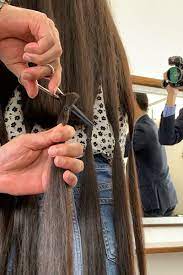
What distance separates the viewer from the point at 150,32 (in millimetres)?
1781

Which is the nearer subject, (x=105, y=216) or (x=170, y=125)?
(x=105, y=216)

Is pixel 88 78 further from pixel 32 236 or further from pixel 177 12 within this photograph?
pixel 177 12

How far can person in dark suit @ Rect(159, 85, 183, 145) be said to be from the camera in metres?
1.54

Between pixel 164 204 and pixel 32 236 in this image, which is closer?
pixel 32 236

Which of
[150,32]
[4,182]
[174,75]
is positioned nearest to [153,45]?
[150,32]

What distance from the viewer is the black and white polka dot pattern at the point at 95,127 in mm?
665

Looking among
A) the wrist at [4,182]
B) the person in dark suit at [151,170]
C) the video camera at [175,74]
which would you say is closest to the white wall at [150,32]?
the video camera at [175,74]

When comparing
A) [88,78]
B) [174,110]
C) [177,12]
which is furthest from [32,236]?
[177,12]

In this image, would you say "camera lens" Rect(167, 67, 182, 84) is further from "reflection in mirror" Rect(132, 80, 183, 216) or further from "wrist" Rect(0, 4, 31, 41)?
"wrist" Rect(0, 4, 31, 41)

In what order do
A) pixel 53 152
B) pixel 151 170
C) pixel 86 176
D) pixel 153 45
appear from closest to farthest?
pixel 53 152, pixel 86 176, pixel 151 170, pixel 153 45

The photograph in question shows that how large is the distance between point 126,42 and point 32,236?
4.04ft

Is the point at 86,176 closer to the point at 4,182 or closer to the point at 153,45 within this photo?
the point at 4,182

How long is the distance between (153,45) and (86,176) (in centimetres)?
122

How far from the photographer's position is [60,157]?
1.61 feet
